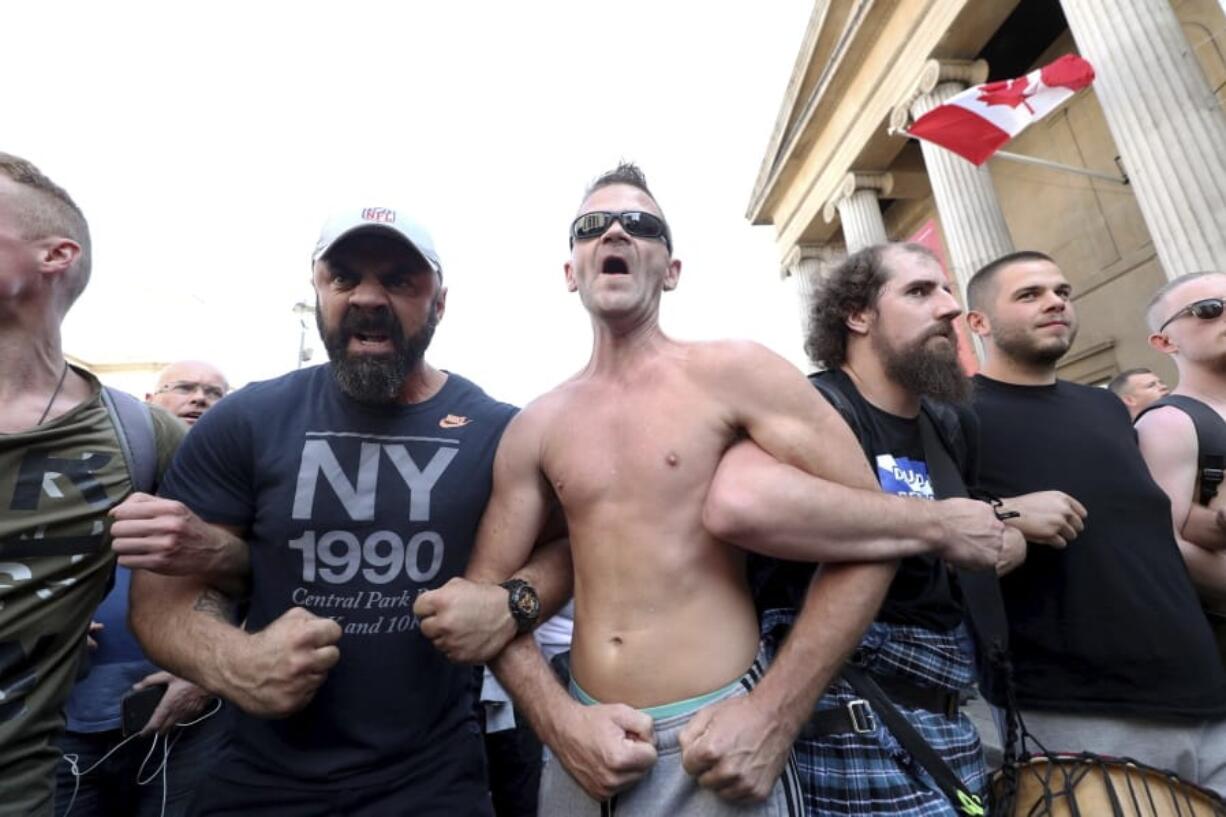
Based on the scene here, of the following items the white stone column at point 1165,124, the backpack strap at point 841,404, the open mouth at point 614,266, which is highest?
the white stone column at point 1165,124

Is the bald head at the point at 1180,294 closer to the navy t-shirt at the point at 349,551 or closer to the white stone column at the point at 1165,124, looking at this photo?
the navy t-shirt at the point at 349,551

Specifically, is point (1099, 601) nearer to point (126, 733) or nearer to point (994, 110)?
point (126, 733)

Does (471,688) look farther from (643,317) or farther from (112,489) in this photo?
(643,317)

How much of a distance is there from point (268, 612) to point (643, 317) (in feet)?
4.81

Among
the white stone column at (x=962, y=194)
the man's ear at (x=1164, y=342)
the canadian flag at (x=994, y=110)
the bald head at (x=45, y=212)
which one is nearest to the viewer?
the bald head at (x=45, y=212)

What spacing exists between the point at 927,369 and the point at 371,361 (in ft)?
6.52

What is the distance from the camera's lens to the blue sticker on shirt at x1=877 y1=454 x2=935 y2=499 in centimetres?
199

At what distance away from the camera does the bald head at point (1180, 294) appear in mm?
2926

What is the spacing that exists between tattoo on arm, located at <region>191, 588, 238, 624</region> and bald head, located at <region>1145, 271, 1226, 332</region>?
4.33 metres

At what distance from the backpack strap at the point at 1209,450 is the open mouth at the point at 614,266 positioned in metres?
2.71

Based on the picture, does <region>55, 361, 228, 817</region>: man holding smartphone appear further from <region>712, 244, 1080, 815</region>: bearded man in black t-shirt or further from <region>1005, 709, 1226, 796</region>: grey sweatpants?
<region>1005, 709, 1226, 796</region>: grey sweatpants

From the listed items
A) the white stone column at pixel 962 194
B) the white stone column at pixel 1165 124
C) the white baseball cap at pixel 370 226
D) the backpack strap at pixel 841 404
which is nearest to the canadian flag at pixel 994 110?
the white stone column at pixel 1165 124

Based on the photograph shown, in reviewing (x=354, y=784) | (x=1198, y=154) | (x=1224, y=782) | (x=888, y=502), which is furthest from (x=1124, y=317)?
(x=354, y=784)

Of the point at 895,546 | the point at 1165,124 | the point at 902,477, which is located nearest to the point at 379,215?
the point at 895,546
